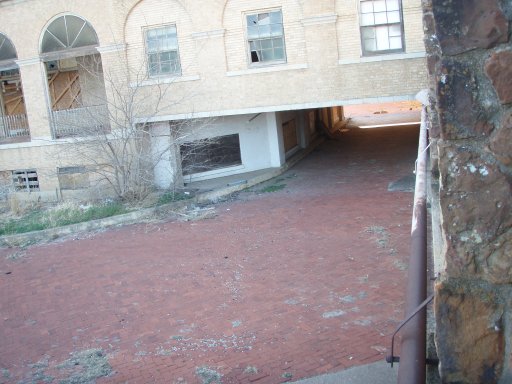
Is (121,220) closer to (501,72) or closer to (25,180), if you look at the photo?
(25,180)

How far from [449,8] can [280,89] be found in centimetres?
1644

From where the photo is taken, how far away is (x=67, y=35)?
20.0 meters

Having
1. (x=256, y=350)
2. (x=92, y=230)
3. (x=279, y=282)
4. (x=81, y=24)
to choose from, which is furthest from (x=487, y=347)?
(x=81, y=24)

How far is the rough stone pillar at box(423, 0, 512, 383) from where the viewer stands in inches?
65.9

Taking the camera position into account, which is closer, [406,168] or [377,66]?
[377,66]

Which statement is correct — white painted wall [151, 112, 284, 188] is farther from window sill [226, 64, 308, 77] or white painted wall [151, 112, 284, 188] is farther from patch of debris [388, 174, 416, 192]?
patch of debris [388, 174, 416, 192]

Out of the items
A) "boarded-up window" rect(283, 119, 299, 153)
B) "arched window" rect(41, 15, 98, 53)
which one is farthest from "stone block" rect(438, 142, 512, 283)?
"boarded-up window" rect(283, 119, 299, 153)

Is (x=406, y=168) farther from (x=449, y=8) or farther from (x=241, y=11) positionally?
(x=449, y=8)

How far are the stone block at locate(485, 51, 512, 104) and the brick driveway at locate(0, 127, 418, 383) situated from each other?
5.11 metres

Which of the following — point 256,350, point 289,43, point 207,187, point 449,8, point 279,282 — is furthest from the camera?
point 207,187

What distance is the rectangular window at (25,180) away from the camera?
21.5 meters

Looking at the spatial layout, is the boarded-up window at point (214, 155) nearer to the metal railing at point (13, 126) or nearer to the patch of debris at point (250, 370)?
the metal railing at point (13, 126)

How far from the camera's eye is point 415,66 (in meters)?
16.5

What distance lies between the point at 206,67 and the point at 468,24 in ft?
56.4
